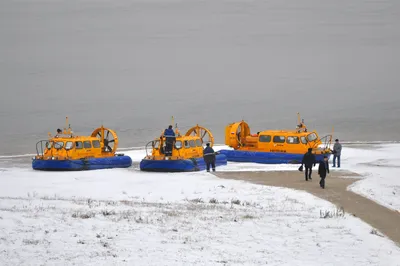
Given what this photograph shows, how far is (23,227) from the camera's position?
12555 mm

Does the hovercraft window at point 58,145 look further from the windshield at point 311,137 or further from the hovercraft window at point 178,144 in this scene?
the windshield at point 311,137

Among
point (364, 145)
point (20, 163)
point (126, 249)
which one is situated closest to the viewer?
point (126, 249)

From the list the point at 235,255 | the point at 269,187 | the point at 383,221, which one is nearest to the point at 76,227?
the point at 235,255

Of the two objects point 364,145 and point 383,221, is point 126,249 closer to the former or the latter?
point 383,221

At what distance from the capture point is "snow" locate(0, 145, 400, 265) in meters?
11.5

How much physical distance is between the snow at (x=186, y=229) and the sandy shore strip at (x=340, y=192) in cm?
44

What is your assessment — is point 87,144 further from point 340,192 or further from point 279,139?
point 340,192

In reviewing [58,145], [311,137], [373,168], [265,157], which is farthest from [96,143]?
[373,168]

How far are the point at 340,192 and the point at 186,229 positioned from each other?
750 cm

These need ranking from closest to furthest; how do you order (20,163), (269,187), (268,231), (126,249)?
(126,249)
(268,231)
(269,187)
(20,163)

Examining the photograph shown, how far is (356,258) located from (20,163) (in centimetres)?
2394

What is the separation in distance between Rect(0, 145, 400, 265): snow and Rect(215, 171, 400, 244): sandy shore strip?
0.44 metres

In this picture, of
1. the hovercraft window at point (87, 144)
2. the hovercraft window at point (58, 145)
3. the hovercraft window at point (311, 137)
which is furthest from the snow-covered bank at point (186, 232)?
the hovercraft window at point (311, 137)

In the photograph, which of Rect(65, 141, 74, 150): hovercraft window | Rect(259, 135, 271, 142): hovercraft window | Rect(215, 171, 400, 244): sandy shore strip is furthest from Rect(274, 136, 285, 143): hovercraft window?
Rect(65, 141, 74, 150): hovercraft window
